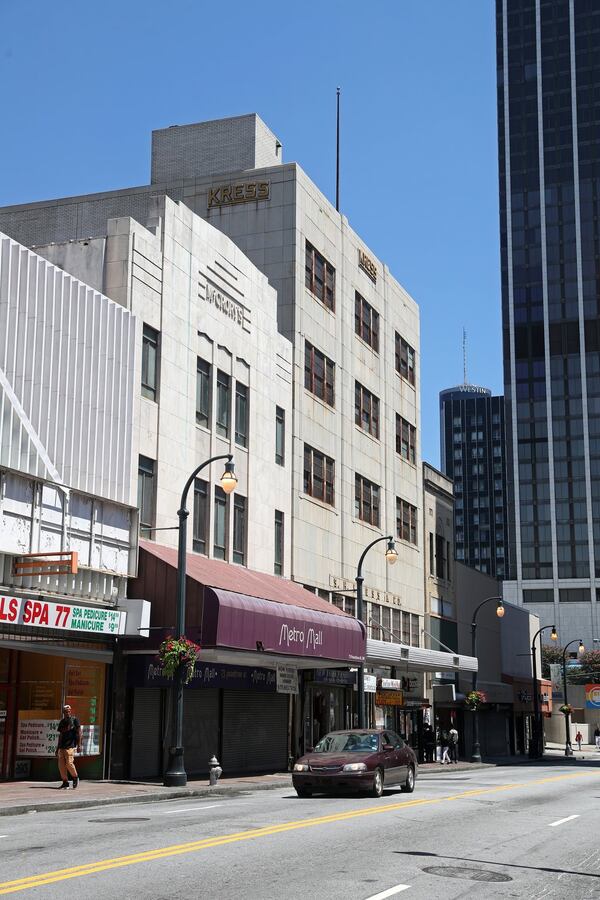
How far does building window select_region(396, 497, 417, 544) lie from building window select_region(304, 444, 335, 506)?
397 inches

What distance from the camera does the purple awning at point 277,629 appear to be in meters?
29.3

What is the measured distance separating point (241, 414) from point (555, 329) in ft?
411

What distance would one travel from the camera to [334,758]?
23.4 metres

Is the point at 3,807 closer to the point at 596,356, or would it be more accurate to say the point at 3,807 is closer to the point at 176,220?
the point at 176,220

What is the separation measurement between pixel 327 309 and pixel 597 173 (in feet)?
406

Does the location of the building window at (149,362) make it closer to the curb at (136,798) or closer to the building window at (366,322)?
the curb at (136,798)

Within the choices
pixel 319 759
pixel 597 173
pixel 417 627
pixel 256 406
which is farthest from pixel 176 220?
pixel 597 173

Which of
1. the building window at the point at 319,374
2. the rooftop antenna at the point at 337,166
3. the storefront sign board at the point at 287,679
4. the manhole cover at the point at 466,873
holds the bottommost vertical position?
the manhole cover at the point at 466,873

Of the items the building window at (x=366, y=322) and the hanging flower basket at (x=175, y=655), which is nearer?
the hanging flower basket at (x=175, y=655)

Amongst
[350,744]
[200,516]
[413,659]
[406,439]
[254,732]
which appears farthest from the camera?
[406,439]

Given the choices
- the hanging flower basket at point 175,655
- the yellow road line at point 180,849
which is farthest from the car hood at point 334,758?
the hanging flower basket at point 175,655

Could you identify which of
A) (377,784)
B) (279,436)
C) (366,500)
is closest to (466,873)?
(377,784)

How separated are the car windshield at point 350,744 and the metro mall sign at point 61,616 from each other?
6.63m

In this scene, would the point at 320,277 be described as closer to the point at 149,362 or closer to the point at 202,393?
the point at 202,393
